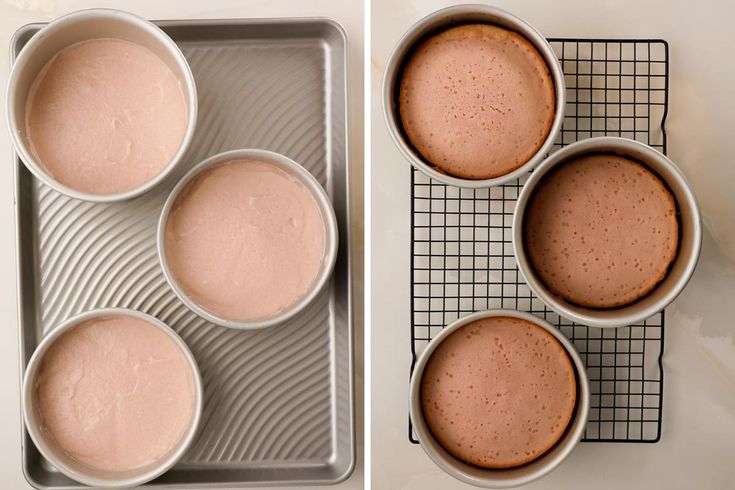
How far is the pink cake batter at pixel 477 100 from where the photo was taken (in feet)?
2.17

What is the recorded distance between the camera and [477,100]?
66 centimetres

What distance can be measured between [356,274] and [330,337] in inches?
3.1

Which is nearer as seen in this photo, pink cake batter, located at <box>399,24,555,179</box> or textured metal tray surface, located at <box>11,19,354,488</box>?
pink cake batter, located at <box>399,24,555,179</box>

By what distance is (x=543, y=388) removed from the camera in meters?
0.68

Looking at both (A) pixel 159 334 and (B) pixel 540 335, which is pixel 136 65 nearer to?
(A) pixel 159 334

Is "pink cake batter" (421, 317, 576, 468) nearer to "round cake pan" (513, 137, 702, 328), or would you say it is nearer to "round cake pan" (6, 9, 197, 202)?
"round cake pan" (513, 137, 702, 328)

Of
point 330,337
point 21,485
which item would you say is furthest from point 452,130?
point 21,485

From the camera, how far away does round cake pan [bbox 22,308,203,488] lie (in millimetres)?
772

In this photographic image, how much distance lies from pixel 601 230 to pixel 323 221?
290 mm

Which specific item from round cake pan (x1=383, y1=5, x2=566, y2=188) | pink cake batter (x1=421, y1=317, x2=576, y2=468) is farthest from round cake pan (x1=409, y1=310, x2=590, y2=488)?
round cake pan (x1=383, y1=5, x2=566, y2=188)

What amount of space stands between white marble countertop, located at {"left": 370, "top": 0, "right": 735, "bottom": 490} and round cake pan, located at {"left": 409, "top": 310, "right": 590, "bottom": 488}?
0.32 ft

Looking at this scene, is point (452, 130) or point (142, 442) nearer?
point (452, 130)

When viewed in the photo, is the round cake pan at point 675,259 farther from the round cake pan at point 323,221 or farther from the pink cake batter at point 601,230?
the round cake pan at point 323,221

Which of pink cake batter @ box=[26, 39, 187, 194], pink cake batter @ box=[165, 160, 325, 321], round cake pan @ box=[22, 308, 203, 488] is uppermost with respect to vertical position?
pink cake batter @ box=[26, 39, 187, 194]
